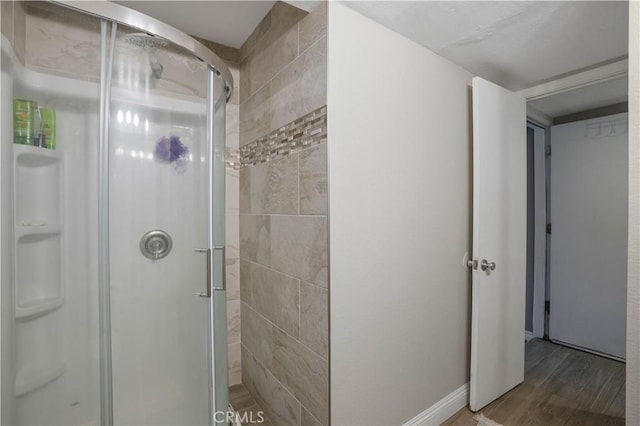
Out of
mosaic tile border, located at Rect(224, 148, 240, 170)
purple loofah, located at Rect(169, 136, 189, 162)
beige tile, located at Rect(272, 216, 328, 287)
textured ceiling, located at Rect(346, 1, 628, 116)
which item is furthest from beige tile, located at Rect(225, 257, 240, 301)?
textured ceiling, located at Rect(346, 1, 628, 116)

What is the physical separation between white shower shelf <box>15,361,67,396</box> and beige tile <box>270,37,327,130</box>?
1344mm

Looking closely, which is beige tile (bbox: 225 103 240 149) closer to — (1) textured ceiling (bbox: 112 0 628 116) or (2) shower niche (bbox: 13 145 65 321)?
(1) textured ceiling (bbox: 112 0 628 116)

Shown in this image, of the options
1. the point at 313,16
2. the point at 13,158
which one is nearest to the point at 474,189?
the point at 313,16

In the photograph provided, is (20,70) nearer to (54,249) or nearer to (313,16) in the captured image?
(54,249)

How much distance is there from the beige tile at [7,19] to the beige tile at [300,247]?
3.68 ft

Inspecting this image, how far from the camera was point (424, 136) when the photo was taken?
60.4 inches

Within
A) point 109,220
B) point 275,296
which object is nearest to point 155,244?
point 109,220

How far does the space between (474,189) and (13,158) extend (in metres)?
2.02

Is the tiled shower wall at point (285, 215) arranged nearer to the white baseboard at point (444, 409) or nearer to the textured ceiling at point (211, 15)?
the textured ceiling at point (211, 15)

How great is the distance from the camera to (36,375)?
98cm

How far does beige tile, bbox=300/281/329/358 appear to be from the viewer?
1.21 metres

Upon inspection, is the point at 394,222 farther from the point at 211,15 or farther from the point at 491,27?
the point at 211,15

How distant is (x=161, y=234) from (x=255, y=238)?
60 cm
